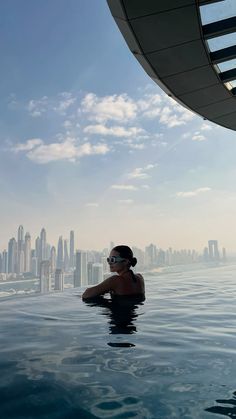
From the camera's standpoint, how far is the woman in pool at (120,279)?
6215 mm

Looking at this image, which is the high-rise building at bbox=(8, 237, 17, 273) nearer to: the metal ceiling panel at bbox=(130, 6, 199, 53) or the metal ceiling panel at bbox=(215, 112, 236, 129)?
the metal ceiling panel at bbox=(215, 112, 236, 129)

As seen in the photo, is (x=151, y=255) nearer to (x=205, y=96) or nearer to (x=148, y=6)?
(x=205, y=96)

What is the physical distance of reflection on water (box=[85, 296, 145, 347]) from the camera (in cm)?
439

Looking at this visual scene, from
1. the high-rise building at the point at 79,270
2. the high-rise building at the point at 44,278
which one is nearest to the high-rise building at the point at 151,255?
the high-rise building at the point at 79,270

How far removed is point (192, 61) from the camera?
23.6 ft

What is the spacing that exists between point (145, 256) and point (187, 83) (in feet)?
323

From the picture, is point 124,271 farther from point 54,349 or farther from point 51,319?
point 54,349

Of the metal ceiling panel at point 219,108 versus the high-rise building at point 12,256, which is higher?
the metal ceiling panel at point 219,108

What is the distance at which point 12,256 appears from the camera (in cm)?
13512

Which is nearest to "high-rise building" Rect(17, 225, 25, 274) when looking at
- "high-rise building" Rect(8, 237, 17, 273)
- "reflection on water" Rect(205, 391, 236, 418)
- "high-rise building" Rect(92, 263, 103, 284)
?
"high-rise building" Rect(8, 237, 17, 273)

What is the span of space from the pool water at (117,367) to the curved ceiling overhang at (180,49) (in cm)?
524

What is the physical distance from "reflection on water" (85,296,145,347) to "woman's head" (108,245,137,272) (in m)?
Answer: 0.63

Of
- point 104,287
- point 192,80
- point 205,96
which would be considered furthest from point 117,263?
point 205,96

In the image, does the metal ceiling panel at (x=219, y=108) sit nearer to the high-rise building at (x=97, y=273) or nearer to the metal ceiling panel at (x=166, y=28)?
the metal ceiling panel at (x=166, y=28)
